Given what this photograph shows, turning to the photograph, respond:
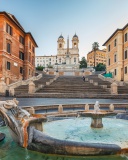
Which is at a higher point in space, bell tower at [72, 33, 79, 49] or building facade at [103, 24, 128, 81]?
bell tower at [72, 33, 79, 49]

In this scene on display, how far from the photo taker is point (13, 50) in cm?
3831

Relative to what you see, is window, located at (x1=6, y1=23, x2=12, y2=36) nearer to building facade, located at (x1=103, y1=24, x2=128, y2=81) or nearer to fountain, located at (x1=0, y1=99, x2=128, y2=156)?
building facade, located at (x1=103, y1=24, x2=128, y2=81)

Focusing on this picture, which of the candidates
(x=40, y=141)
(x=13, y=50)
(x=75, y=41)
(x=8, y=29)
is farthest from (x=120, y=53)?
(x=75, y=41)

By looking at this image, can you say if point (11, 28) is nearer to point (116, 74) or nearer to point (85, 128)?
point (116, 74)

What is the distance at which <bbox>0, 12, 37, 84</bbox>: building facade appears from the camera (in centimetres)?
3369

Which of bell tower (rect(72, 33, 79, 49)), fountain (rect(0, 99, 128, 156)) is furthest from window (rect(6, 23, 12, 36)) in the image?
bell tower (rect(72, 33, 79, 49))

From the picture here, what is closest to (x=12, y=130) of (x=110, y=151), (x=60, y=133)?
(x=60, y=133)

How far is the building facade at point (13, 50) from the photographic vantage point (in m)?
33.7

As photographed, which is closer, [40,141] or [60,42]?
[40,141]

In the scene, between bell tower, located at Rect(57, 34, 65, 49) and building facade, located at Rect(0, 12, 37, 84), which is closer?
building facade, located at Rect(0, 12, 37, 84)

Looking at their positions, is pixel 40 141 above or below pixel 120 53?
below

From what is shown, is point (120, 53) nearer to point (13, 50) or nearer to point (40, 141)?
point (13, 50)

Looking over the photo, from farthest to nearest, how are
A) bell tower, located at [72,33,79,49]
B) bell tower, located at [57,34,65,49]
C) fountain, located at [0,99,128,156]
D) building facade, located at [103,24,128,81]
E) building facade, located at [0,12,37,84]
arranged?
bell tower, located at [57,34,65,49] → bell tower, located at [72,33,79,49] → building facade, located at [103,24,128,81] → building facade, located at [0,12,37,84] → fountain, located at [0,99,128,156]

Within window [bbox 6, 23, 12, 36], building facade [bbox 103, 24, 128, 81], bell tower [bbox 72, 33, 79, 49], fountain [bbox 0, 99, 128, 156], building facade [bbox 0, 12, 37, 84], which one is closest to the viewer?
fountain [bbox 0, 99, 128, 156]
